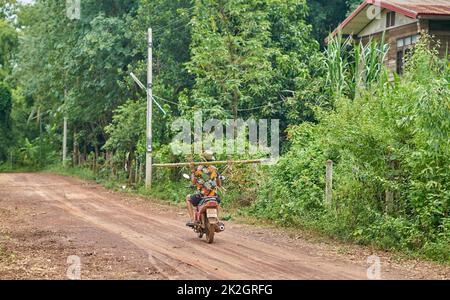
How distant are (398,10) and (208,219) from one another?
615 inches

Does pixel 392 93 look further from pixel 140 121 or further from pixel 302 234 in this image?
pixel 140 121

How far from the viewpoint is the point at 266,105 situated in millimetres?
25094

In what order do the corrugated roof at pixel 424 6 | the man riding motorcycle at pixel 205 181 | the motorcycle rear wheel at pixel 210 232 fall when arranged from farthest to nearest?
the corrugated roof at pixel 424 6 < the man riding motorcycle at pixel 205 181 < the motorcycle rear wheel at pixel 210 232

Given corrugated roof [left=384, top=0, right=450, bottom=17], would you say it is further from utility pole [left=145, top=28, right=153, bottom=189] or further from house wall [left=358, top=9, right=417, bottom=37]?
utility pole [left=145, top=28, right=153, bottom=189]

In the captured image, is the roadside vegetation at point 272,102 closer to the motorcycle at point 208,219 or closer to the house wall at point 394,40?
the house wall at point 394,40

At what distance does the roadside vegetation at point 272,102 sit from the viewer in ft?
40.7

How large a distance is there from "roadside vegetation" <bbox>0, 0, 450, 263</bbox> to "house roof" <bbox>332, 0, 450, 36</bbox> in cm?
87

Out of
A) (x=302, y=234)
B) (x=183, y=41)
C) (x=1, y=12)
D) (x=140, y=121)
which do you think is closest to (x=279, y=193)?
(x=302, y=234)

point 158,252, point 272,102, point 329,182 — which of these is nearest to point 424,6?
point 272,102

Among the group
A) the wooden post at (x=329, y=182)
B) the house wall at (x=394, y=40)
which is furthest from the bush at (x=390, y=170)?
the house wall at (x=394, y=40)

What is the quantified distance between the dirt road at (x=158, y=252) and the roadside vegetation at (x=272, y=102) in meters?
1.25

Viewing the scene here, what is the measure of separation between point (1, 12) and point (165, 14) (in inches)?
1220

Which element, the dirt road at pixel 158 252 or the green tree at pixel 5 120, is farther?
the green tree at pixel 5 120
